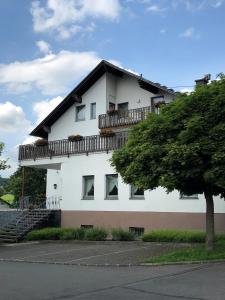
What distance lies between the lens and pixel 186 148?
1435cm

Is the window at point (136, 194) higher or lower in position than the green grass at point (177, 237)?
higher

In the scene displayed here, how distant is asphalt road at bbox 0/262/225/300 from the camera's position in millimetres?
9802

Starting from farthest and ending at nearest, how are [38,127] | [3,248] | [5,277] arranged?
[38,127], [3,248], [5,277]

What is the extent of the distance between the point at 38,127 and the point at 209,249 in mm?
22132

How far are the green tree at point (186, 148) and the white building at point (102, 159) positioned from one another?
7.87 m

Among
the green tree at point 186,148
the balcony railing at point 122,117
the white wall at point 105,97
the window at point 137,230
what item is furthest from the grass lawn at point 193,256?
the white wall at point 105,97

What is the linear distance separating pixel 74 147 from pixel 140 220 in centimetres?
693

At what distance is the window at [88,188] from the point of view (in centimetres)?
2878

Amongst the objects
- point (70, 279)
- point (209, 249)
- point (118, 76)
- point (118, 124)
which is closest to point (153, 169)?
point (209, 249)

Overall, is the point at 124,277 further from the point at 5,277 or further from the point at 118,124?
the point at 118,124

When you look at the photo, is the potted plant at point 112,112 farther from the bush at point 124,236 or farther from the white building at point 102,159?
the bush at point 124,236

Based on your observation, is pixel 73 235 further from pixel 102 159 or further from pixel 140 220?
pixel 102 159

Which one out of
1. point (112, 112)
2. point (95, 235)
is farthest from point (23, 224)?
point (112, 112)

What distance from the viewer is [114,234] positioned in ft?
77.8
